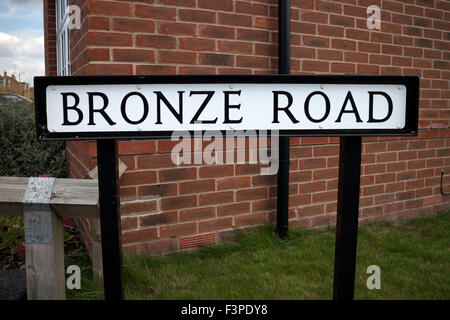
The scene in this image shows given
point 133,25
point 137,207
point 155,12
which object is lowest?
point 137,207

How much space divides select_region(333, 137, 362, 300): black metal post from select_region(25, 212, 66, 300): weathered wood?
42.0 inches

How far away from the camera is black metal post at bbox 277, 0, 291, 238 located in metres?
3.02

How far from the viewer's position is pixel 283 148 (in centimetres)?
306

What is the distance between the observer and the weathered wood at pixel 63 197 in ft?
4.88

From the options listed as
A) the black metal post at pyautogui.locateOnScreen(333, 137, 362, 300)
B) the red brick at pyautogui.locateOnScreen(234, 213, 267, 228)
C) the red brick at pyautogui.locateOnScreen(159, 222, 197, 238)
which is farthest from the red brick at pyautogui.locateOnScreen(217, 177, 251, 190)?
the black metal post at pyautogui.locateOnScreen(333, 137, 362, 300)

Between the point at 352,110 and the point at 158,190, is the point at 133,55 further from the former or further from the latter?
the point at 352,110

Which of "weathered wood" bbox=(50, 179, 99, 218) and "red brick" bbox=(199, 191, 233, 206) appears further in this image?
"red brick" bbox=(199, 191, 233, 206)

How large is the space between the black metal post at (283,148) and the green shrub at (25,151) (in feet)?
8.00

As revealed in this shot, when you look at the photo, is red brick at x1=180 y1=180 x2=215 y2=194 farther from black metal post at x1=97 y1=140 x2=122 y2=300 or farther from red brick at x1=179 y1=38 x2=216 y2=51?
black metal post at x1=97 y1=140 x2=122 y2=300

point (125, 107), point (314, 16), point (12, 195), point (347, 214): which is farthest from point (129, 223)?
point (314, 16)

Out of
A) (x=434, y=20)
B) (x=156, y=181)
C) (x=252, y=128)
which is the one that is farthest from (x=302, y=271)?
(x=434, y=20)

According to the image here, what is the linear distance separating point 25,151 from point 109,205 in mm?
3570

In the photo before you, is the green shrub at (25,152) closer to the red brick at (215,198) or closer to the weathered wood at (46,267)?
the red brick at (215,198)

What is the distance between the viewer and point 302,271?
102 inches
